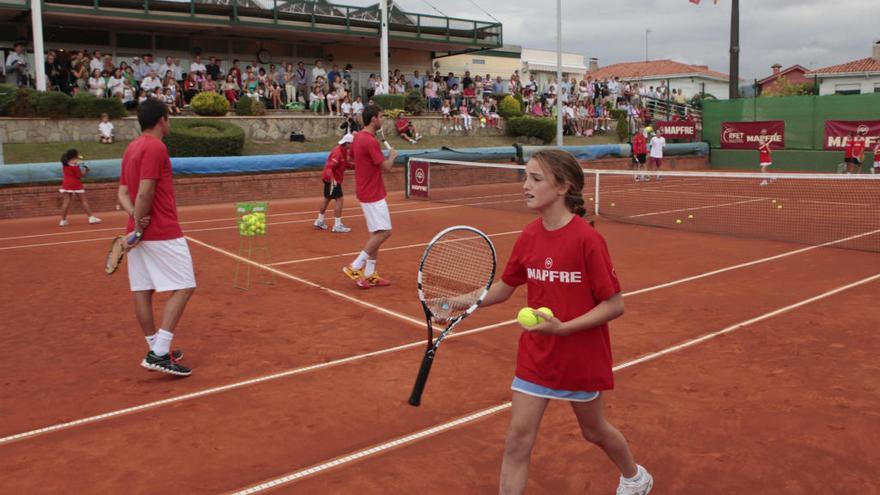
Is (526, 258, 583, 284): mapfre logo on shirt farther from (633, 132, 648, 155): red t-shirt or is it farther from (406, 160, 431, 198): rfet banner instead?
(633, 132, 648, 155): red t-shirt

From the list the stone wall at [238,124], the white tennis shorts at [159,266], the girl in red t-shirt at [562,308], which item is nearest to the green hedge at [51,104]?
the stone wall at [238,124]

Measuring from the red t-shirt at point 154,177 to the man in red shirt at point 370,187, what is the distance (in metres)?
3.04

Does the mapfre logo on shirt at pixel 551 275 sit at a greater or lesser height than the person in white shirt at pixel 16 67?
lesser

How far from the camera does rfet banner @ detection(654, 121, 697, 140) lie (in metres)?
32.9

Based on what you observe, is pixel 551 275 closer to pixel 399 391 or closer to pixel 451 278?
pixel 451 278

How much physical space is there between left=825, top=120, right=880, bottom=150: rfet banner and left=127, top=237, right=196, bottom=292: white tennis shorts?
89.9 feet

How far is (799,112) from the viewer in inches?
1151

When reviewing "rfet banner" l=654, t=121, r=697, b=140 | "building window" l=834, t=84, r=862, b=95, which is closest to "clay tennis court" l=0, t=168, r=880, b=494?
"rfet banner" l=654, t=121, r=697, b=140

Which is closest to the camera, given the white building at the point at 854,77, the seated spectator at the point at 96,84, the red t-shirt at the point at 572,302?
the red t-shirt at the point at 572,302

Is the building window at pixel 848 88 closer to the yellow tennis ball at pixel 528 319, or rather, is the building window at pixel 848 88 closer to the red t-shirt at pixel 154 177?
the red t-shirt at pixel 154 177

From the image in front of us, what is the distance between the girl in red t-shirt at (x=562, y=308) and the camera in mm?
3090

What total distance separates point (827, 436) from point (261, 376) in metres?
4.07

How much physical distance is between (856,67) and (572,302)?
61.4 meters

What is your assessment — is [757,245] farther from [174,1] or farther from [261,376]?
[174,1]
